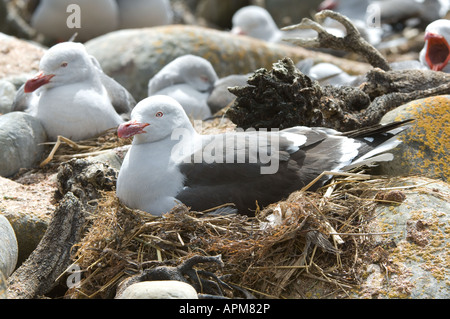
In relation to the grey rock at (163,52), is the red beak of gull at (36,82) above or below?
above

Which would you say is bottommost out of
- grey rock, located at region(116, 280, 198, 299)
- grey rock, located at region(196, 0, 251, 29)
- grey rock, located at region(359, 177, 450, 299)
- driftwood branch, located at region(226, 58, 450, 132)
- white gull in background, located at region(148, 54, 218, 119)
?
grey rock, located at region(196, 0, 251, 29)

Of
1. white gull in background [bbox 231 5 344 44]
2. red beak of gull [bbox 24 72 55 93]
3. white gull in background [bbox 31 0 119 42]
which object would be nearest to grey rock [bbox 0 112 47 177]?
red beak of gull [bbox 24 72 55 93]

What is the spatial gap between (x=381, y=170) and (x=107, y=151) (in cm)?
201

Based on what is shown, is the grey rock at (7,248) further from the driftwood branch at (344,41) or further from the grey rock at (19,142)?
the driftwood branch at (344,41)

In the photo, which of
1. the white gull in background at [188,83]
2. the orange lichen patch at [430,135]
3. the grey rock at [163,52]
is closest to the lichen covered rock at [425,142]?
the orange lichen patch at [430,135]

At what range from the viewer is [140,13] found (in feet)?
34.1

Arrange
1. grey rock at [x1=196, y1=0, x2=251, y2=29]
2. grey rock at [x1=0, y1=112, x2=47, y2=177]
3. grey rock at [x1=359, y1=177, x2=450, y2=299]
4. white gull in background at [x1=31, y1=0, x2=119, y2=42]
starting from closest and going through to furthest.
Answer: grey rock at [x1=359, y1=177, x2=450, y2=299], grey rock at [x1=0, y1=112, x2=47, y2=177], white gull in background at [x1=31, y1=0, x2=119, y2=42], grey rock at [x1=196, y1=0, x2=251, y2=29]

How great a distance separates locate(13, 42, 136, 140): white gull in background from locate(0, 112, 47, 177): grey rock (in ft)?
0.50

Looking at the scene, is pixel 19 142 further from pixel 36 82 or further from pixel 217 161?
pixel 217 161

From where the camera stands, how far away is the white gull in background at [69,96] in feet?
17.6

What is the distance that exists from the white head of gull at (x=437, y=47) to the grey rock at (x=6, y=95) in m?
3.89

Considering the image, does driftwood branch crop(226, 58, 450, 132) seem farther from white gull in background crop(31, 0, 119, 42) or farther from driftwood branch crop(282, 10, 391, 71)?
white gull in background crop(31, 0, 119, 42)

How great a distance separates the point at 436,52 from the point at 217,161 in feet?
10.4

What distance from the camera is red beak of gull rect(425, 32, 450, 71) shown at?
19.8 feet
